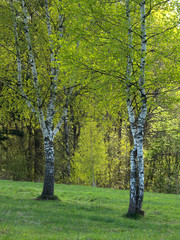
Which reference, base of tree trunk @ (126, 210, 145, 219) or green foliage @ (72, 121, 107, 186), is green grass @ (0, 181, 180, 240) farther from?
green foliage @ (72, 121, 107, 186)

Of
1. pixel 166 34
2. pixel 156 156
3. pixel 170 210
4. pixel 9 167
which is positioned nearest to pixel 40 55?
pixel 166 34

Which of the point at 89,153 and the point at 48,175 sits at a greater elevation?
the point at 89,153

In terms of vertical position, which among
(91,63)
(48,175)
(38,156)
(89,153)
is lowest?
(48,175)

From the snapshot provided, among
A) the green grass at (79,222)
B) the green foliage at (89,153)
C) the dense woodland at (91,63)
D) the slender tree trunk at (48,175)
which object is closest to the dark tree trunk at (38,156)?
the dense woodland at (91,63)

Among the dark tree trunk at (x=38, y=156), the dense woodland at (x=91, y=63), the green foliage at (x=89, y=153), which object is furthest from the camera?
the dark tree trunk at (x=38, y=156)

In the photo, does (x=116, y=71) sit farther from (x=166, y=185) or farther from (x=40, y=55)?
(x=166, y=185)

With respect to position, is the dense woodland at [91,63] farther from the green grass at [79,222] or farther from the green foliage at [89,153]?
the green grass at [79,222]

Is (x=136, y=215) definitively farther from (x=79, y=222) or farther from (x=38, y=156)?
(x=38, y=156)

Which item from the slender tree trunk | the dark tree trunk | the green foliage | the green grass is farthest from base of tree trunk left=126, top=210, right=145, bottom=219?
the dark tree trunk

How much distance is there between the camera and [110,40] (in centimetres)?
1095

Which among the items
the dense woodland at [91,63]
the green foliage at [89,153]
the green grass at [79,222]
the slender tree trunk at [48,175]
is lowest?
the green grass at [79,222]

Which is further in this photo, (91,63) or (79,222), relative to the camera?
(91,63)

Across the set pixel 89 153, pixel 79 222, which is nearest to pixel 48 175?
pixel 79 222

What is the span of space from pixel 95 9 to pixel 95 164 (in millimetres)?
18189
